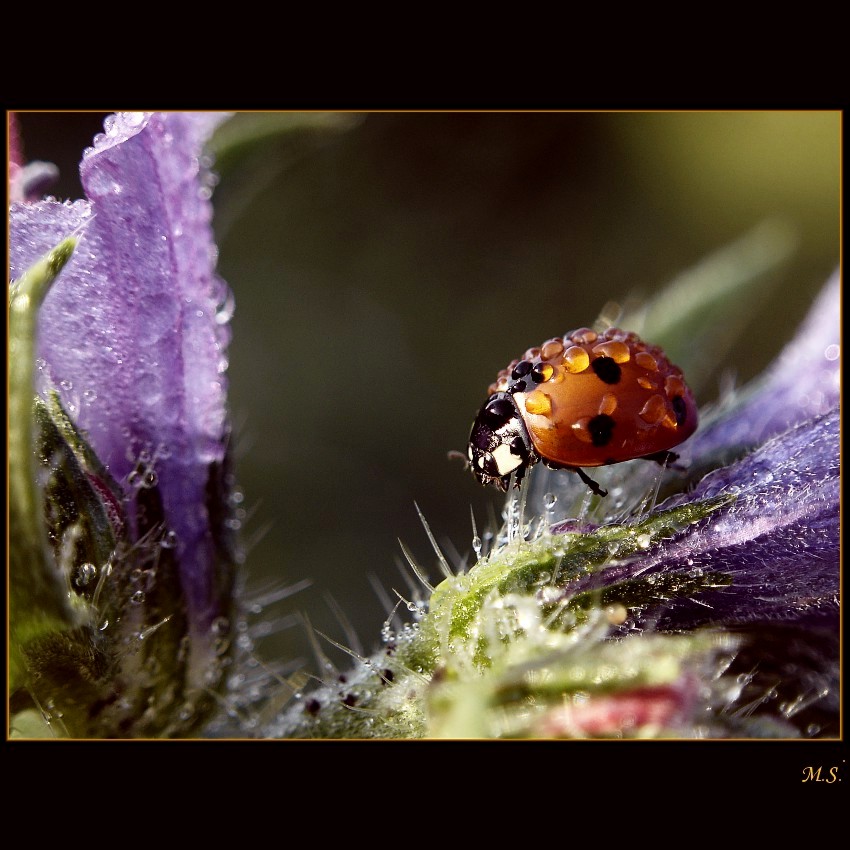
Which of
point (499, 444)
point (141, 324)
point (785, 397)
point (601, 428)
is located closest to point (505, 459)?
point (499, 444)

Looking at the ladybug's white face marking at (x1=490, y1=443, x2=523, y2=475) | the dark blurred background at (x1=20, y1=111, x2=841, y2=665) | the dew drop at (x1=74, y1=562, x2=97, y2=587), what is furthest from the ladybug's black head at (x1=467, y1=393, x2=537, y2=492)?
the dark blurred background at (x1=20, y1=111, x2=841, y2=665)

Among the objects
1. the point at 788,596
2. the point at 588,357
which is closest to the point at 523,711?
the point at 788,596

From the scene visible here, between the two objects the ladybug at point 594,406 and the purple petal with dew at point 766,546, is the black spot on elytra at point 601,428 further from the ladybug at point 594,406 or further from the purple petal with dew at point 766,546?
the purple petal with dew at point 766,546

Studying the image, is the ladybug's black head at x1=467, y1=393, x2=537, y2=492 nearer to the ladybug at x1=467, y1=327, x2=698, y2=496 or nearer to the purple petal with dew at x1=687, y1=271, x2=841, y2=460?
the ladybug at x1=467, y1=327, x2=698, y2=496

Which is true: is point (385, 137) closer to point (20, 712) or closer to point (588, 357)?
point (588, 357)

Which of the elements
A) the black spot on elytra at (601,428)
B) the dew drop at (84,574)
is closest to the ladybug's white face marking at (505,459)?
the black spot on elytra at (601,428)

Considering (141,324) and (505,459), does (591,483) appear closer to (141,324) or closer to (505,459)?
(505,459)
